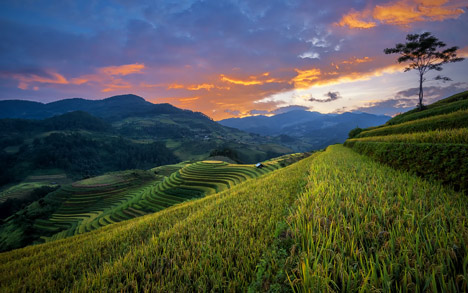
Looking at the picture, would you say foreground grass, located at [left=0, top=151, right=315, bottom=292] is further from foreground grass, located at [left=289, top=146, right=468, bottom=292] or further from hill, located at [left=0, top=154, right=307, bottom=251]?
hill, located at [left=0, top=154, right=307, bottom=251]

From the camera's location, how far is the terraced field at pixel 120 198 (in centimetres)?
4222

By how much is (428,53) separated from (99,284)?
5275cm

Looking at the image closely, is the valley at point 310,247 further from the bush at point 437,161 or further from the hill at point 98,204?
the hill at point 98,204

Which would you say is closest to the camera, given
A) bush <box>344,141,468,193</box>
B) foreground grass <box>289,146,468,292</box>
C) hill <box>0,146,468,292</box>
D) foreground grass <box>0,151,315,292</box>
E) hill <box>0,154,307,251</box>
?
foreground grass <box>289,146,468,292</box>

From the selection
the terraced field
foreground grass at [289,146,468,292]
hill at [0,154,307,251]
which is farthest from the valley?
the terraced field

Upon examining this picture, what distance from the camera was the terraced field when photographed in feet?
139

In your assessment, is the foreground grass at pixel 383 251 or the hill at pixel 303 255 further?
the hill at pixel 303 255

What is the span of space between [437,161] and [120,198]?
71.6 metres

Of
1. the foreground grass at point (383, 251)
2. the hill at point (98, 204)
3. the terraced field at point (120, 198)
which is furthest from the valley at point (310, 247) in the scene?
the terraced field at point (120, 198)

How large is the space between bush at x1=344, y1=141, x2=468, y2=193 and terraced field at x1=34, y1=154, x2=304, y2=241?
122 feet

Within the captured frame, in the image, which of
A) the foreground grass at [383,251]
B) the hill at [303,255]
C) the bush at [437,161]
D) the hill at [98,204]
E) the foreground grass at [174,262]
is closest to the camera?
the foreground grass at [383,251]

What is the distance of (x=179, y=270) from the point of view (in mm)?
3172

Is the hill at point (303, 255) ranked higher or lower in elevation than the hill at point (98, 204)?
higher

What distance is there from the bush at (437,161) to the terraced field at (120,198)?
37.2m
